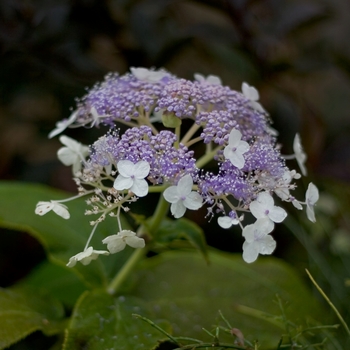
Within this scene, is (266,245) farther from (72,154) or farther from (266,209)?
(72,154)

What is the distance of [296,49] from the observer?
0.93m

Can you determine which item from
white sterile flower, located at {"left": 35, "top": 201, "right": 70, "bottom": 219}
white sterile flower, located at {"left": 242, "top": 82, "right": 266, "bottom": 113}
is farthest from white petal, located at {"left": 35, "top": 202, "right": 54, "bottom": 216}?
white sterile flower, located at {"left": 242, "top": 82, "right": 266, "bottom": 113}

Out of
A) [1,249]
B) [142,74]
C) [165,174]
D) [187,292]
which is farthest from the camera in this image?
[1,249]

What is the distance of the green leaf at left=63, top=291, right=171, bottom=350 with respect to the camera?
41cm

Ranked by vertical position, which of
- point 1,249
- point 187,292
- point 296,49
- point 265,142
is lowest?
point 1,249

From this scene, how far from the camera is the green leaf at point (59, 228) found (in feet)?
1.66

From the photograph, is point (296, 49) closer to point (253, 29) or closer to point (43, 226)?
point (253, 29)

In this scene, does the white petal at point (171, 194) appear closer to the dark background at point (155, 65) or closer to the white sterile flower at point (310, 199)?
the white sterile flower at point (310, 199)

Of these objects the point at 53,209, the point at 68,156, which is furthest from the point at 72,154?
the point at 53,209

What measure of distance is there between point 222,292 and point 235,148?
0.96ft

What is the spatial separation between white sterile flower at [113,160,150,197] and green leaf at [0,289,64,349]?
0.21 m

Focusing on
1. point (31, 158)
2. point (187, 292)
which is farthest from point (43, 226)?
point (31, 158)

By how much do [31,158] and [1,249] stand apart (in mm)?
214

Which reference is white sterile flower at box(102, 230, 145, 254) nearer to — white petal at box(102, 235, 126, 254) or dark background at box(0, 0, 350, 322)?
white petal at box(102, 235, 126, 254)
